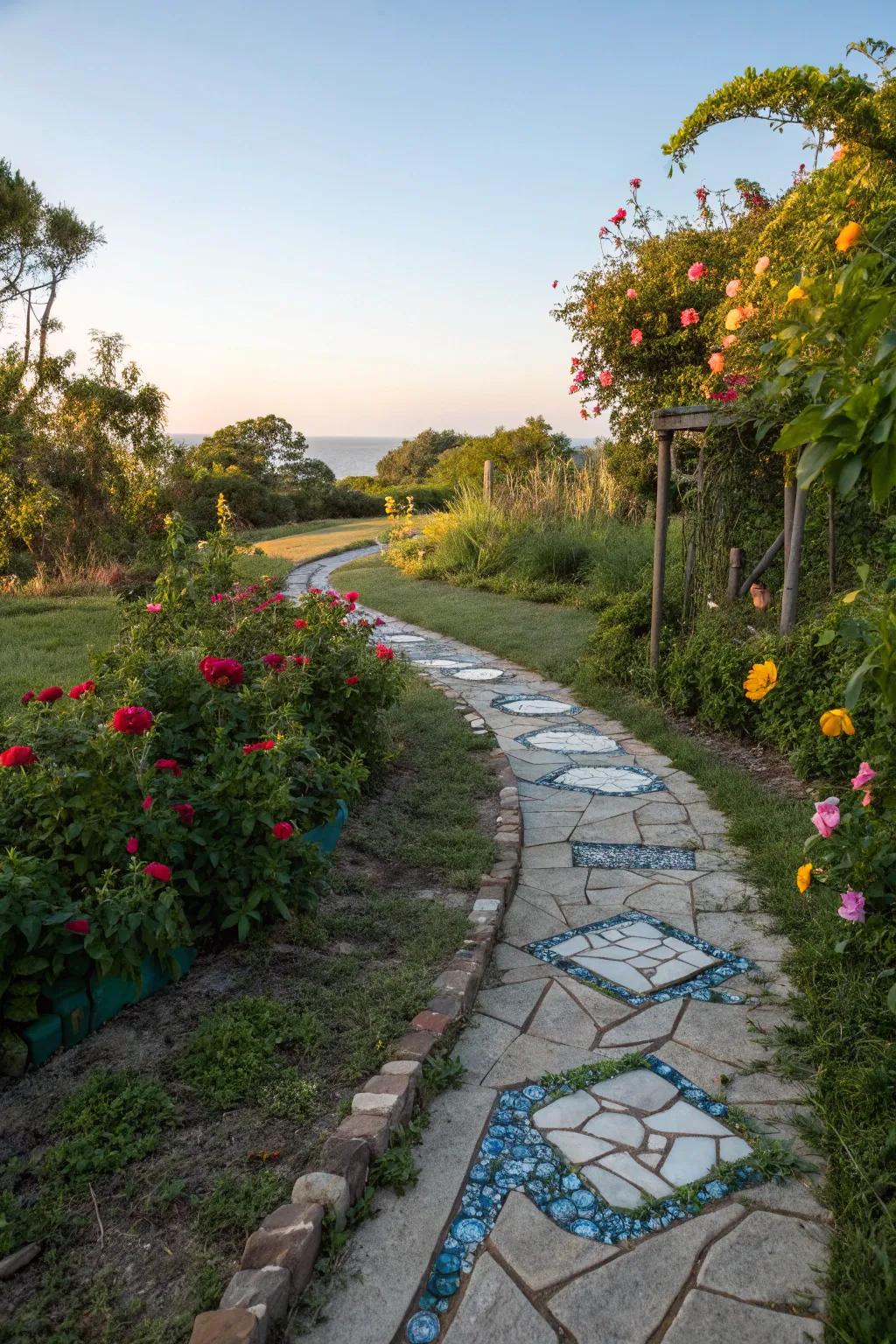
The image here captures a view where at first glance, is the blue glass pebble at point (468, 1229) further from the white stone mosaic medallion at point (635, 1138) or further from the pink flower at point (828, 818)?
the pink flower at point (828, 818)

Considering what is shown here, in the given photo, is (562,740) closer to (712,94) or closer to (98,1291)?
(98,1291)

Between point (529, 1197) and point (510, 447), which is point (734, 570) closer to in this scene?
point (529, 1197)

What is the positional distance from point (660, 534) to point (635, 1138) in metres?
4.38

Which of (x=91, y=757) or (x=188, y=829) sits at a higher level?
(x=91, y=757)

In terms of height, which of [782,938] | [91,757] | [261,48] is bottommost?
[782,938]

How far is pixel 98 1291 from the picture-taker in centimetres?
150

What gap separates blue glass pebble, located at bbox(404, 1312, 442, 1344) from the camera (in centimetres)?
146

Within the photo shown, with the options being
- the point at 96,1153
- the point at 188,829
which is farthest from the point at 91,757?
the point at 96,1153

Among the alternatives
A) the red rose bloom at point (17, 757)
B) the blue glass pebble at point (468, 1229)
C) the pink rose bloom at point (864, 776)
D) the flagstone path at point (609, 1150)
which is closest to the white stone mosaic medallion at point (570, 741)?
the flagstone path at point (609, 1150)

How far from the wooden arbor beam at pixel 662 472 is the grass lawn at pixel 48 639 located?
3.59 m

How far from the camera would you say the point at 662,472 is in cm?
562

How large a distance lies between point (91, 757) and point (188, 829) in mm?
349

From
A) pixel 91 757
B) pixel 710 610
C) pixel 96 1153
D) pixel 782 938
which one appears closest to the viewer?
pixel 96 1153

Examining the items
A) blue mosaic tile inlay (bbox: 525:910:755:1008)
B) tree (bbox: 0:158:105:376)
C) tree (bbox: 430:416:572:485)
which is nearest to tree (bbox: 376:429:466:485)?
tree (bbox: 430:416:572:485)
